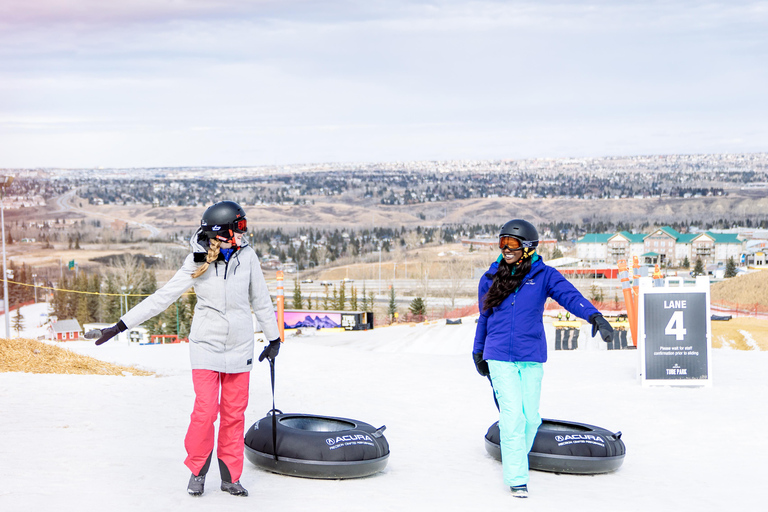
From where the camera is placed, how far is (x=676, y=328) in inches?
392

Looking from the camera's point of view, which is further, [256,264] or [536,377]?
Result: [536,377]

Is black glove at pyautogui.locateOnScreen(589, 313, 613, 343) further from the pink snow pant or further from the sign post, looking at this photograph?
the sign post

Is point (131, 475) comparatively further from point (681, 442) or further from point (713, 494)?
point (681, 442)

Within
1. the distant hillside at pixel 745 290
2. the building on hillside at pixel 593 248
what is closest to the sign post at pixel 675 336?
the distant hillside at pixel 745 290

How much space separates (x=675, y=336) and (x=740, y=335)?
58.9 feet

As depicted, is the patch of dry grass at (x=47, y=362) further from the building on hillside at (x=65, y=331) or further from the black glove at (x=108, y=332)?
the building on hillside at (x=65, y=331)

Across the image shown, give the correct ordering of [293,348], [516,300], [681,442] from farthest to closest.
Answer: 1. [293,348]
2. [681,442]
3. [516,300]

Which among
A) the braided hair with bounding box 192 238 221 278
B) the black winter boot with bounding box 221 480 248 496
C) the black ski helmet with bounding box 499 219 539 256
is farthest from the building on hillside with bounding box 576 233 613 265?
the braided hair with bounding box 192 238 221 278

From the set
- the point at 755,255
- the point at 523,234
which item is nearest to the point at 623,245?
the point at 755,255

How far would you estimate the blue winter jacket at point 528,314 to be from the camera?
5148 millimetres

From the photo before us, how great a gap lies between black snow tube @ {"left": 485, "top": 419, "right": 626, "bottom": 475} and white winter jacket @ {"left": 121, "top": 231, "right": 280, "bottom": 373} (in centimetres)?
238

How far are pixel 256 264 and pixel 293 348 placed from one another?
9747 millimetres

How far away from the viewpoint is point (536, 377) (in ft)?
17.2

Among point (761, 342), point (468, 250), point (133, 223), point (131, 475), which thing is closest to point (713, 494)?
point (131, 475)
